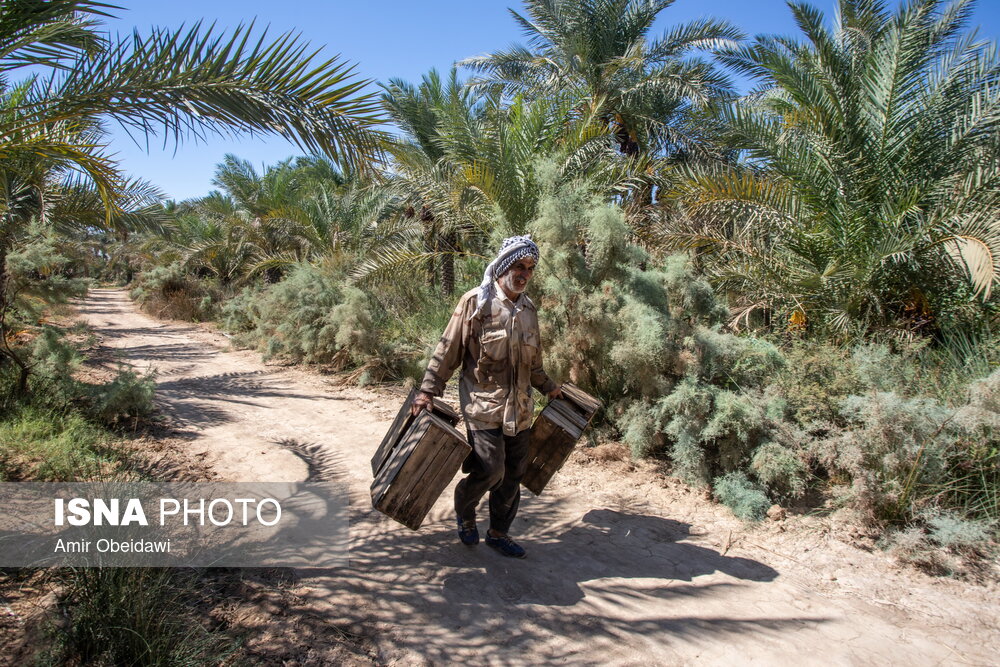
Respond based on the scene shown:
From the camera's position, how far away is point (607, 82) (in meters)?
11.9

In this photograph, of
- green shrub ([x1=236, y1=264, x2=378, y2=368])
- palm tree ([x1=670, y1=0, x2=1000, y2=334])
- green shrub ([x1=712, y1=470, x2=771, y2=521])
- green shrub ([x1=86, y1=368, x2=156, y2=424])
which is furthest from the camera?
green shrub ([x1=236, y1=264, x2=378, y2=368])

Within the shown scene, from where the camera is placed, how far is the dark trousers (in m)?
3.20

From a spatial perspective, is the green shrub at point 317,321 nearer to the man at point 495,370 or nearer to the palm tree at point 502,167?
the palm tree at point 502,167

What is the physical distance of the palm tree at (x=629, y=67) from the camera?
11.8 meters

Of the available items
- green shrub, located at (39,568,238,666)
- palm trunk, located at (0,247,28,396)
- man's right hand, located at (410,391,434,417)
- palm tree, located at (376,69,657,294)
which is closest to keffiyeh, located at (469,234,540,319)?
man's right hand, located at (410,391,434,417)

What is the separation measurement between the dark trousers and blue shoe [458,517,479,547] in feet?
0.13

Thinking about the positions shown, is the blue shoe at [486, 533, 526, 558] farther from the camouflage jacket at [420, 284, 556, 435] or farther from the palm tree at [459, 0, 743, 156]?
the palm tree at [459, 0, 743, 156]

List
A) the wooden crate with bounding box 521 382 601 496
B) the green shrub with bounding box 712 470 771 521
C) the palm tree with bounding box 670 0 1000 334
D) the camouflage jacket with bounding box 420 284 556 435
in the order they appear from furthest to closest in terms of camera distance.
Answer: the palm tree with bounding box 670 0 1000 334, the green shrub with bounding box 712 470 771 521, the wooden crate with bounding box 521 382 601 496, the camouflage jacket with bounding box 420 284 556 435

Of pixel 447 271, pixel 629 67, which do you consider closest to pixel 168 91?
pixel 447 271

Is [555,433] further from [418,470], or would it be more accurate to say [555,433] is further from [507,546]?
[418,470]

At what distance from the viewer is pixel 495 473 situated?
320 centimetres

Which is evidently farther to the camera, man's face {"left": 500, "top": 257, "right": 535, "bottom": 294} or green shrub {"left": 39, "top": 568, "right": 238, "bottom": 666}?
man's face {"left": 500, "top": 257, "right": 535, "bottom": 294}

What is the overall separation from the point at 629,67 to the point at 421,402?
11081mm

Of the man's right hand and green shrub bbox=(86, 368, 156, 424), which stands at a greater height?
the man's right hand
